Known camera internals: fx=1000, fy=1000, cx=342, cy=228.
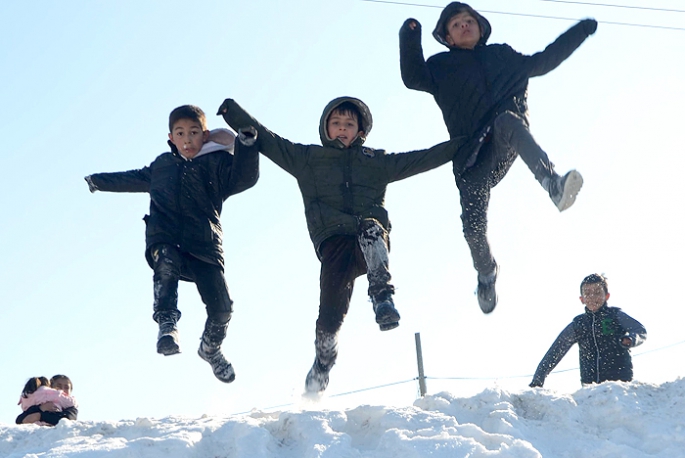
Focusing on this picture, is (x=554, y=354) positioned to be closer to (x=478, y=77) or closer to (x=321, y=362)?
(x=321, y=362)

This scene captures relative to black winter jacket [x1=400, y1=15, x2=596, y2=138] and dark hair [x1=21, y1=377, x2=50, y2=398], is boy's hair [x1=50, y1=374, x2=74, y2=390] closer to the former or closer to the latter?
dark hair [x1=21, y1=377, x2=50, y2=398]

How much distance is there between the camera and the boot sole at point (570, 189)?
5.97m

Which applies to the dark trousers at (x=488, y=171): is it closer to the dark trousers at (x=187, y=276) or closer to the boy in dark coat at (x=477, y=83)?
the boy in dark coat at (x=477, y=83)

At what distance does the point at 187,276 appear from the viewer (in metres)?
7.23

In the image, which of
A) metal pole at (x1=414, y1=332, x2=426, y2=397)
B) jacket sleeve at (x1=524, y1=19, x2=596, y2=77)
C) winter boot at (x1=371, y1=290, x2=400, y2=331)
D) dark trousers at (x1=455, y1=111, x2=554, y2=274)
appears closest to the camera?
winter boot at (x1=371, y1=290, x2=400, y2=331)

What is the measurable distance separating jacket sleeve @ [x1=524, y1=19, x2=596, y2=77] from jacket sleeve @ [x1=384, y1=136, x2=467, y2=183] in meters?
0.88

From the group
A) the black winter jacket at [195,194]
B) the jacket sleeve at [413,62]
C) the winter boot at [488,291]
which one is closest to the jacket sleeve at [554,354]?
the winter boot at [488,291]

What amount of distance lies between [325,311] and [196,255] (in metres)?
1.07

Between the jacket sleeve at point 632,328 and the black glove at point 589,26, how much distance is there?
2.13m

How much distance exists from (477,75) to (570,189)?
65.0 inches

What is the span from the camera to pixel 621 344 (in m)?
7.46

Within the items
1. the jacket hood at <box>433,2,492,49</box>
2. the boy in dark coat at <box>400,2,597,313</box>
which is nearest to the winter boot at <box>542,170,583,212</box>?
the boy in dark coat at <box>400,2,597,313</box>

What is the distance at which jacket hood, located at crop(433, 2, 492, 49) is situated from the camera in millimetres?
7594

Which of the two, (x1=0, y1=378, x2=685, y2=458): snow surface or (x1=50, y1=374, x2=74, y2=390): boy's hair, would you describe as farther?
(x1=50, y1=374, x2=74, y2=390): boy's hair
